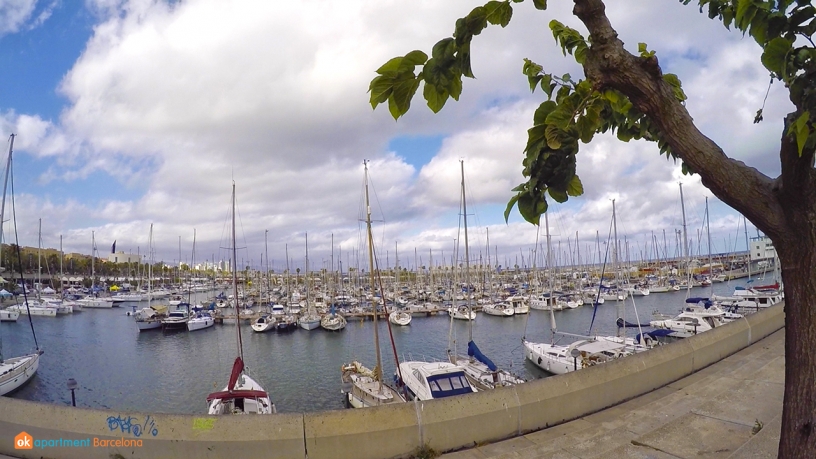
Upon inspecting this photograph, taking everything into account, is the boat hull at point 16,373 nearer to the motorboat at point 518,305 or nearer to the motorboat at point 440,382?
the motorboat at point 440,382

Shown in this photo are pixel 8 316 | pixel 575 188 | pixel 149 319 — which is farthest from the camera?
pixel 8 316

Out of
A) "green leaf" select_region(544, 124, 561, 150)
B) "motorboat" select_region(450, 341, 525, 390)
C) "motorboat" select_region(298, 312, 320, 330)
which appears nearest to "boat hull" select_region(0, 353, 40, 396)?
"motorboat" select_region(298, 312, 320, 330)

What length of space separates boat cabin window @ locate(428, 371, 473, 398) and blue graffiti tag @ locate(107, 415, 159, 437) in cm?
1241

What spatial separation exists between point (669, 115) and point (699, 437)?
459cm

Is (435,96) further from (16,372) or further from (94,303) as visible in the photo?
(94,303)

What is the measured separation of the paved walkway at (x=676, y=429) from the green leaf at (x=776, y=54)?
4.06 meters

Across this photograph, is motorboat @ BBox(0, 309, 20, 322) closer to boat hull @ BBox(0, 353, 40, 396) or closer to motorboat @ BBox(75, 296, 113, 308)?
motorboat @ BBox(75, 296, 113, 308)

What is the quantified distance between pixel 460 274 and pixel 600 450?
105071 millimetres

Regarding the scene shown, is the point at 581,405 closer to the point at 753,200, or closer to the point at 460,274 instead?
the point at 753,200

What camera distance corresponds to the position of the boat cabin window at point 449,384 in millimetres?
15859

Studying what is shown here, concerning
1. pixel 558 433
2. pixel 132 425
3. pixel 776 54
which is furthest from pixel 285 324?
pixel 776 54

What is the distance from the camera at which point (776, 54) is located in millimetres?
1790

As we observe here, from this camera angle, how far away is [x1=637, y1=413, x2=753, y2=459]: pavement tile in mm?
4609

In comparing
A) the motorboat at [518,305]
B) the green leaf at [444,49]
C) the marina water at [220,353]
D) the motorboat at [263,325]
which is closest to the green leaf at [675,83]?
the green leaf at [444,49]
